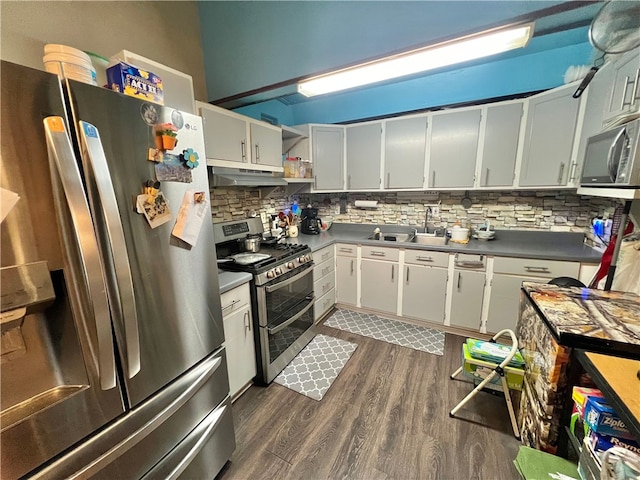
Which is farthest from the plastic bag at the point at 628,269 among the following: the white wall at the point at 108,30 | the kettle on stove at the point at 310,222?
the white wall at the point at 108,30

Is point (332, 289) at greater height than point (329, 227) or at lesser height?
lesser

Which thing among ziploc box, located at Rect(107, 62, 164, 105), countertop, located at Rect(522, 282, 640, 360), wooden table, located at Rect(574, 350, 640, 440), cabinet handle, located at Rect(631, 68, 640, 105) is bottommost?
wooden table, located at Rect(574, 350, 640, 440)

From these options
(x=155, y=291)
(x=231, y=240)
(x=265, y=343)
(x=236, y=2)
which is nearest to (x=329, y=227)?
(x=231, y=240)

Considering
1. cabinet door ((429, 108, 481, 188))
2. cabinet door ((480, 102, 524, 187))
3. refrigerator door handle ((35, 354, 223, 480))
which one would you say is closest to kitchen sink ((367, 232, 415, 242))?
cabinet door ((429, 108, 481, 188))

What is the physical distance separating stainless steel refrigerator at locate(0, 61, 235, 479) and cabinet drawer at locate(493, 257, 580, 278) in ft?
8.42

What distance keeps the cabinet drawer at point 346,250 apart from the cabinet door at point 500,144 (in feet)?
4.88

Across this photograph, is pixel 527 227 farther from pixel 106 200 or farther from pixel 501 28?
pixel 106 200

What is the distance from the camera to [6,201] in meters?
0.64

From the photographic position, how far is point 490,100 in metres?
2.60

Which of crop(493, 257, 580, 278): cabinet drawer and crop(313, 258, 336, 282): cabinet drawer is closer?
crop(493, 257, 580, 278): cabinet drawer

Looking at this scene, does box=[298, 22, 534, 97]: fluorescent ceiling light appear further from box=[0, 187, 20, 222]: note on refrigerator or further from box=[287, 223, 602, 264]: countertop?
box=[0, 187, 20, 222]: note on refrigerator

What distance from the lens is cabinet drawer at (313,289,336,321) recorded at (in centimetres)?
282

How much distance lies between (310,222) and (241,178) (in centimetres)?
142

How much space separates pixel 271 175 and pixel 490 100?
7.73 ft
